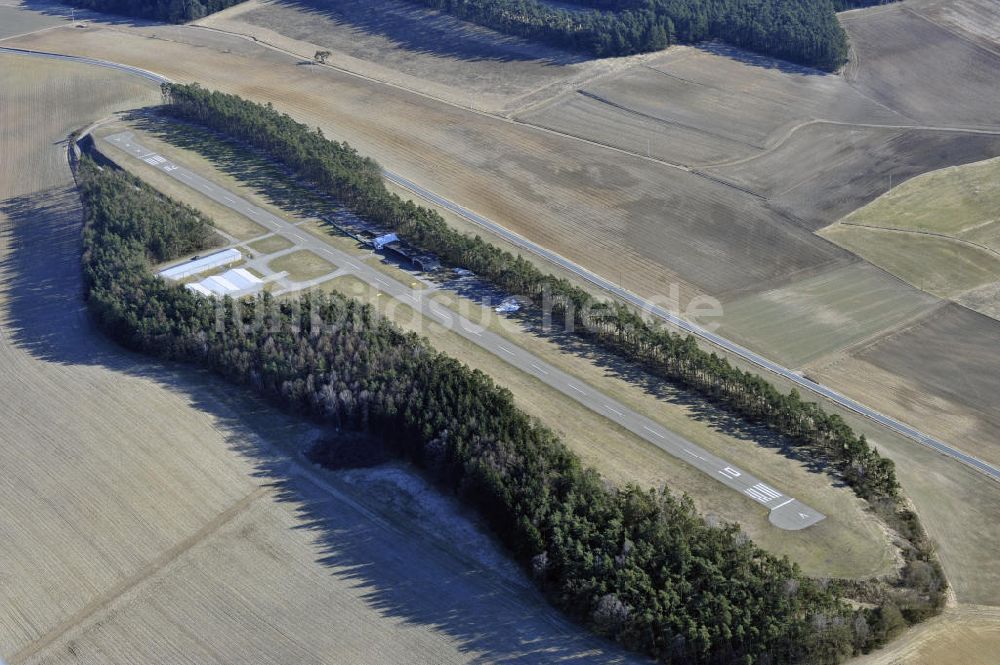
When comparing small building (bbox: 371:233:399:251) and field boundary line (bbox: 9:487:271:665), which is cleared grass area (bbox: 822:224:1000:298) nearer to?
small building (bbox: 371:233:399:251)

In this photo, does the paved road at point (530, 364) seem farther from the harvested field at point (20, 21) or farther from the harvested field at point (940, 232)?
the harvested field at point (20, 21)

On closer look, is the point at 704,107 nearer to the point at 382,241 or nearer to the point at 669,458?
the point at 382,241

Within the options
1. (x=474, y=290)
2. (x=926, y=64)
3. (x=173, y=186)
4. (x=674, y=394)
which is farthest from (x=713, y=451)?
(x=926, y=64)

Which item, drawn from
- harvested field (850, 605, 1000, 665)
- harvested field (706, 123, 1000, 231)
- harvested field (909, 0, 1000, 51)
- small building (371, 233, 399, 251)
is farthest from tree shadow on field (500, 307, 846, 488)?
harvested field (909, 0, 1000, 51)

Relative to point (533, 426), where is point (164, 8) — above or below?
above

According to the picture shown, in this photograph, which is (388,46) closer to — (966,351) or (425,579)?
(966,351)

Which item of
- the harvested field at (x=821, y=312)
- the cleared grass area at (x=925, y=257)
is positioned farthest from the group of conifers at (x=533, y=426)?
the cleared grass area at (x=925, y=257)

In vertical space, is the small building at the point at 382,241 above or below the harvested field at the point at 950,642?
above
